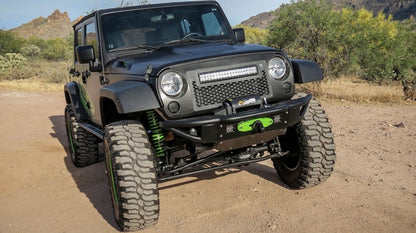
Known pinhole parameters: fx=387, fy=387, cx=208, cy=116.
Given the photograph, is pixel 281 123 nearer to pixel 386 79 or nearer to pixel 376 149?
pixel 376 149

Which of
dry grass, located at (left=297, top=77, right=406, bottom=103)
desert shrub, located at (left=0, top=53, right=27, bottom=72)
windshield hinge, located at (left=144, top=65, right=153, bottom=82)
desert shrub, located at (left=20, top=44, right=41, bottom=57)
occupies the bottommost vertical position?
dry grass, located at (left=297, top=77, right=406, bottom=103)

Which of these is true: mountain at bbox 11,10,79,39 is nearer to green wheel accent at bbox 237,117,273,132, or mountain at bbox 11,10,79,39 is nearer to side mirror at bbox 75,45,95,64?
side mirror at bbox 75,45,95,64

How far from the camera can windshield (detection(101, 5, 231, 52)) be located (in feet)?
13.9

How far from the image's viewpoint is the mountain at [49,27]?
80.6 m

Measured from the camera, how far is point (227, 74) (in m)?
3.32

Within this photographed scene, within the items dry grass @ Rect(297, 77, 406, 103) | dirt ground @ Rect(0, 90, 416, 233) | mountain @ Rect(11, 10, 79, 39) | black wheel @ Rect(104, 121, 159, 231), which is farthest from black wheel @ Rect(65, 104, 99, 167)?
mountain @ Rect(11, 10, 79, 39)

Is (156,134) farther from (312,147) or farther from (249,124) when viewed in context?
(312,147)

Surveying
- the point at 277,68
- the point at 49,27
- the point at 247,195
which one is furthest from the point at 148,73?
the point at 49,27

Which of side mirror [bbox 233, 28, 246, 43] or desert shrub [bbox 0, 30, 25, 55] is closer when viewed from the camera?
side mirror [bbox 233, 28, 246, 43]

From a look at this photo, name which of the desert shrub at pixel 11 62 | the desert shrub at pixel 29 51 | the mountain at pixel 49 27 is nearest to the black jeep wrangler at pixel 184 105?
the desert shrub at pixel 11 62

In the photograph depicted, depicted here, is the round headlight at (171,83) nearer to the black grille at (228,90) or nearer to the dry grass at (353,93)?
the black grille at (228,90)

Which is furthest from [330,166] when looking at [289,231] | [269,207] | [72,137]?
[72,137]

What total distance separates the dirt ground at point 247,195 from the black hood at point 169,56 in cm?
144

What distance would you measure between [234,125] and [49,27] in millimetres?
89799
